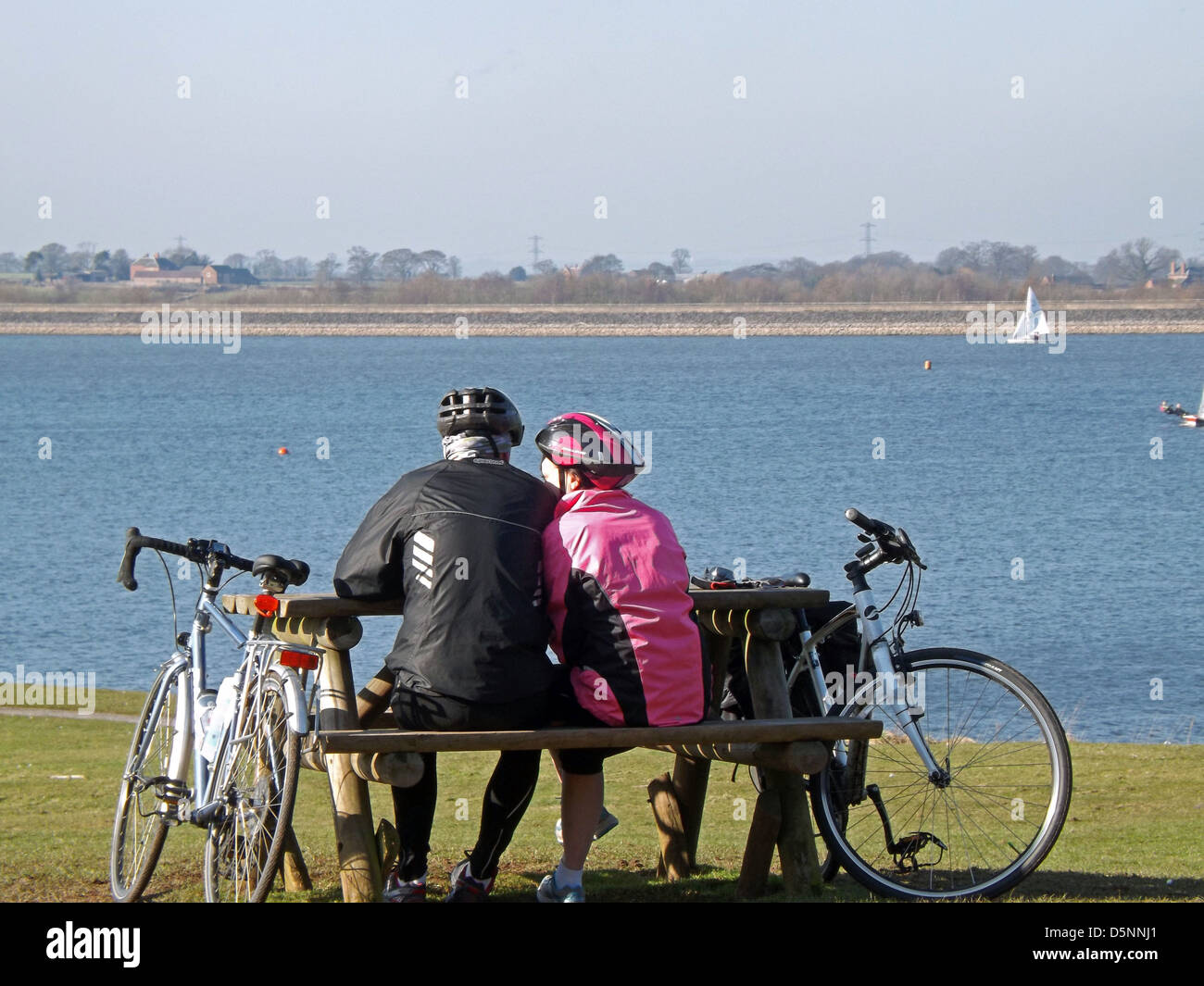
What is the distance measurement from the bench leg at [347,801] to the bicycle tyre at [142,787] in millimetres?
566

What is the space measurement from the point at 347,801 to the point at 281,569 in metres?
0.87

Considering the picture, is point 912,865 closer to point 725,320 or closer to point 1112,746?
point 1112,746

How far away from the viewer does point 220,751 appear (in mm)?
5195

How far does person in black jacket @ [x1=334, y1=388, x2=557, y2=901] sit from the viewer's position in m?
4.77

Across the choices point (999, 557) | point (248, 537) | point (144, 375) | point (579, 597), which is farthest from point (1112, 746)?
point (144, 375)

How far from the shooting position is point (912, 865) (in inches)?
222

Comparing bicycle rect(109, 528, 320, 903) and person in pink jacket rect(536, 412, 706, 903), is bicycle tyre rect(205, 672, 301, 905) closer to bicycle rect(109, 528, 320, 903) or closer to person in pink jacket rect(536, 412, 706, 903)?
bicycle rect(109, 528, 320, 903)

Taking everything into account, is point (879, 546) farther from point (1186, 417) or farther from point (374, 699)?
point (1186, 417)

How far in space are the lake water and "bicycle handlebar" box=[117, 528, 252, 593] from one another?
7.07 ft

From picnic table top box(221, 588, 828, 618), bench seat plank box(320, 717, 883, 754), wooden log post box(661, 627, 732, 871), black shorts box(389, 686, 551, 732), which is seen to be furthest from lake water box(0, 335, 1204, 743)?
black shorts box(389, 686, 551, 732)

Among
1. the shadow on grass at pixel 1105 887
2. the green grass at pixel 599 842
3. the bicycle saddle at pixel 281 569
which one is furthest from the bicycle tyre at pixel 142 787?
the shadow on grass at pixel 1105 887

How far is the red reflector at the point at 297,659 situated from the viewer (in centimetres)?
485

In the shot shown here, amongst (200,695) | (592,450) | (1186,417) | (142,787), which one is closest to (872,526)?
(592,450)

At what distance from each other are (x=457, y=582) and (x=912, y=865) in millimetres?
2126
